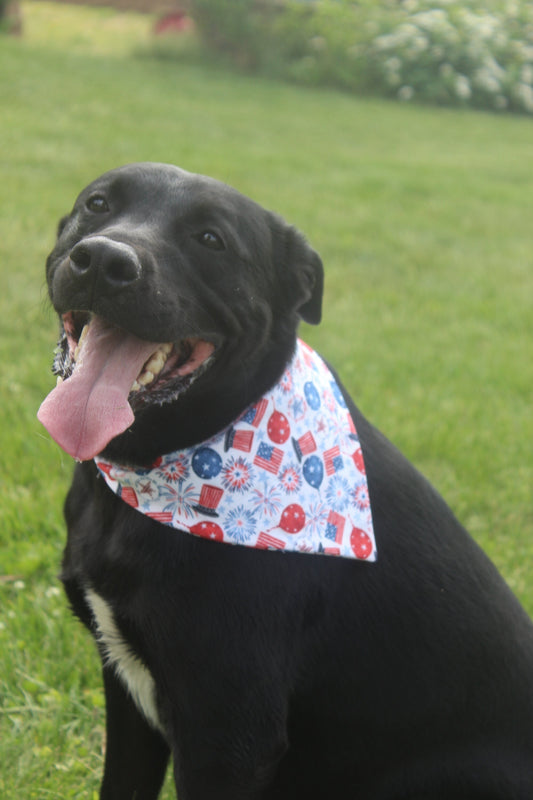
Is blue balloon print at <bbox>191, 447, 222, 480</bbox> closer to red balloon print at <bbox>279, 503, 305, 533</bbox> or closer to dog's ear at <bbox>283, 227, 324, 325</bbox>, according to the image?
red balloon print at <bbox>279, 503, 305, 533</bbox>

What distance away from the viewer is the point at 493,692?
1.84 metres

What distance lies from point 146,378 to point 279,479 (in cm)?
38

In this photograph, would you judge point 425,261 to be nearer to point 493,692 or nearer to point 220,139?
point 220,139

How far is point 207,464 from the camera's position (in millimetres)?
1905

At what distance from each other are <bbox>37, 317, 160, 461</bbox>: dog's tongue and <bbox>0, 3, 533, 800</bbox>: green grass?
990mm

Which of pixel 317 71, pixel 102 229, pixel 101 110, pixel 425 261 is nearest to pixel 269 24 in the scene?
pixel 317 71

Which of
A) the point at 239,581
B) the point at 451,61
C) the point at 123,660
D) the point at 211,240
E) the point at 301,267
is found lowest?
the point at 451,61

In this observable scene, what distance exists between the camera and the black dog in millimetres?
1724

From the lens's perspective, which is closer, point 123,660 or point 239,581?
point 239,581

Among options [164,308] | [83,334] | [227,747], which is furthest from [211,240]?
[227,747]

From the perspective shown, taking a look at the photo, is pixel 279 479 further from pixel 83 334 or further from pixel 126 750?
pixel 126 750

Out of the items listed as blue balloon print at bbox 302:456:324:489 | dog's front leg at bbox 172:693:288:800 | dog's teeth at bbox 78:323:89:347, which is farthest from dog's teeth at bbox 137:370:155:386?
dog's front leg at bbox 172:693:288:800

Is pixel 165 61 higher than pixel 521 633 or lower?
lower

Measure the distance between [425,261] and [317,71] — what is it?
8.80 m
